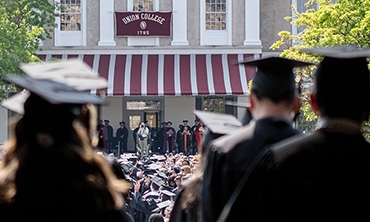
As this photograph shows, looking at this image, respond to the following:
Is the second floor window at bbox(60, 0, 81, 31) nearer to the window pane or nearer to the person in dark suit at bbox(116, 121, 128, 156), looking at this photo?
the person in dark suit at bbox(116, 121, 128, 156)

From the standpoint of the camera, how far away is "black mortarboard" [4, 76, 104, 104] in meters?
3.46

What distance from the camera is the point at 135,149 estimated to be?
130ft

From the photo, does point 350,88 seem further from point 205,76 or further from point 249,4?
point 249,4

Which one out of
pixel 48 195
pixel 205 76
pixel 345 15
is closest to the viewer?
pixel 48 195

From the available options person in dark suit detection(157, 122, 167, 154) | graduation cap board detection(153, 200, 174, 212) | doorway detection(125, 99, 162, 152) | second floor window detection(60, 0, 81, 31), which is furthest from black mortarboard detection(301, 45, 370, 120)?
second floor window detection(60, 0, 81, 31)

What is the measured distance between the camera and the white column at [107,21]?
1583 inches

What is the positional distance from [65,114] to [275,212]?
3.08 feet

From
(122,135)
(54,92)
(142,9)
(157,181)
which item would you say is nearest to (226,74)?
(122,135)

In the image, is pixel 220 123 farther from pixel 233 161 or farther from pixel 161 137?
pixel 161 137

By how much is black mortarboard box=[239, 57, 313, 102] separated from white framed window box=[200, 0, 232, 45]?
34.9 meters

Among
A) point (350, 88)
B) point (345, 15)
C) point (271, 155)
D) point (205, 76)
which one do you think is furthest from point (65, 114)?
point (205, 76)

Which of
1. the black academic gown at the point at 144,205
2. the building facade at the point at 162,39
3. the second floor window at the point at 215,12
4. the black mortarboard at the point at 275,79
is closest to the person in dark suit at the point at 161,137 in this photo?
the building facade at the point at 162,39

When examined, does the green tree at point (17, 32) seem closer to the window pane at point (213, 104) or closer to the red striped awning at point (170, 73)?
the red striped awning at point (170, 73)

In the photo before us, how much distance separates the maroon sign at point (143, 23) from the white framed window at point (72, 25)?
171 cm
